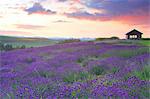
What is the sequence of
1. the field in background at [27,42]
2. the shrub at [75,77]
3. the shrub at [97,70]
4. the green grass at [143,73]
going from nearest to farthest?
the green grass at [143,73] → the shrub at [75,77] → the shrub at [97,70] → the field in background at [27,42]

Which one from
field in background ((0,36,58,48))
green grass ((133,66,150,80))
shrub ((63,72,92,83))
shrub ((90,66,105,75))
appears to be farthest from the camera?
field in background ((0,36,58,48))

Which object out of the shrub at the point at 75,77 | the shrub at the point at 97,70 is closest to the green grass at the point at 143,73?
the shrub at the point at 75,77

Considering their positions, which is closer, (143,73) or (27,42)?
(143,73)

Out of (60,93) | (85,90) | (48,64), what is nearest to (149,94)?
(85,90)

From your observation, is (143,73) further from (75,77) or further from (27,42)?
(27,42)

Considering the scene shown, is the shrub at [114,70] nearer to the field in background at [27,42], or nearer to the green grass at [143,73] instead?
the green grass at [143,73]

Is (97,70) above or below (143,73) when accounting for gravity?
below

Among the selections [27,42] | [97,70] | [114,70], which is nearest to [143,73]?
[114,70]

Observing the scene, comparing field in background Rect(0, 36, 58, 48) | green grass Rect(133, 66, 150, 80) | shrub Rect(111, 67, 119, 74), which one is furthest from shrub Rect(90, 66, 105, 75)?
field in background Rect(0, 36, 58, 48)

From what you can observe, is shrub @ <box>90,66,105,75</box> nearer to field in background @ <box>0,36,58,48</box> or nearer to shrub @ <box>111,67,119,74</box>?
shrub @ <box>111,67,119,74</box>

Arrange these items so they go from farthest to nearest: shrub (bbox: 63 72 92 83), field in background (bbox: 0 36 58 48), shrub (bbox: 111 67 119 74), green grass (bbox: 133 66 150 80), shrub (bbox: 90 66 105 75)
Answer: field in background (bbox: 0 36 58 48)
shrub (bbox: 90 66 105 75)
shrub (bbox: 111 67 119 74)
shrub (bbox: 63 72 92 83)
green grass (bbox: 133 66 150 80)

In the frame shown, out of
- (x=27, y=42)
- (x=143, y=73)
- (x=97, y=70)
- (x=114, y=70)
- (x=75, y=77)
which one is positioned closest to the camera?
(x=143, y=73)

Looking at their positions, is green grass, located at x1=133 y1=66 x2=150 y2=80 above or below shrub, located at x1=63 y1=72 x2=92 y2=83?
above

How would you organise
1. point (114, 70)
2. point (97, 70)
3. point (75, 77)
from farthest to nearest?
point (97, 70)
point (114, 70)
point (75, 77)
